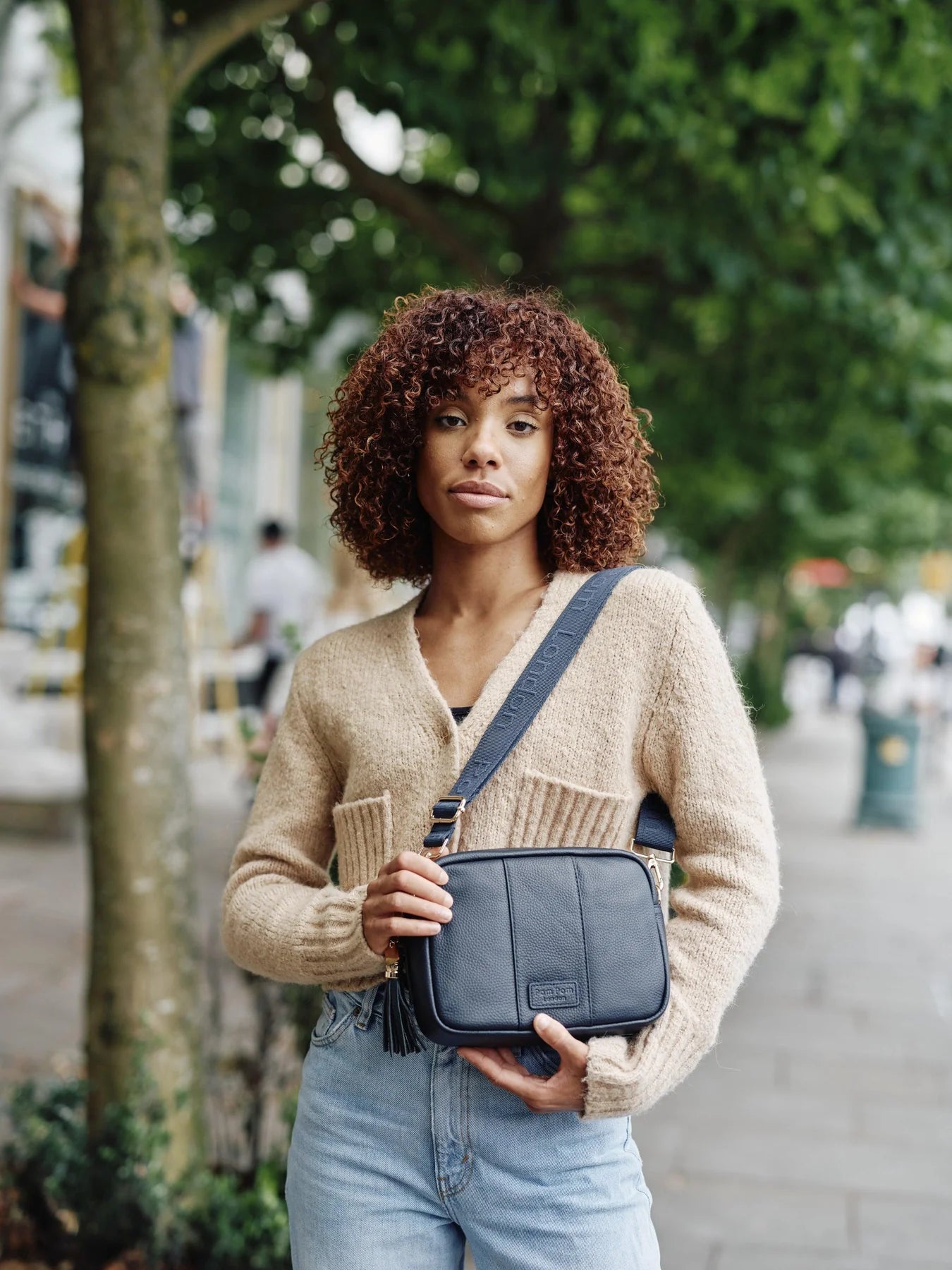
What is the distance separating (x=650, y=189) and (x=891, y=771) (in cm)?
742

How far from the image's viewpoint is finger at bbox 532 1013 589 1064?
5.45 feet

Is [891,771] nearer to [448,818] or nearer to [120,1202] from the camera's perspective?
[120,1202]

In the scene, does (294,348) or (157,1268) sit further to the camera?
(294,348)

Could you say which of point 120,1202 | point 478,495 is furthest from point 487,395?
point 120,1202

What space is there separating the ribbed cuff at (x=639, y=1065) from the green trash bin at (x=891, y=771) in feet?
36.5

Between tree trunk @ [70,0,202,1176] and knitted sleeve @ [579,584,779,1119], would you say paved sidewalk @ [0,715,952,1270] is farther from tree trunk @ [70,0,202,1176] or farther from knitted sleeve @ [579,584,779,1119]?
knitted sleeve @ [579,584,779,1119]

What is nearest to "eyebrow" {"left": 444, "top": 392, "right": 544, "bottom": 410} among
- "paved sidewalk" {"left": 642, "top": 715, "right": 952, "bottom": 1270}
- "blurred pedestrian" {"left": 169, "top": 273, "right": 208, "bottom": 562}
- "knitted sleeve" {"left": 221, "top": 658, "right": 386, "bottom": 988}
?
"knitted sleeve" {"left": 221, "top": 658, "right": 386, "bottom": 988}

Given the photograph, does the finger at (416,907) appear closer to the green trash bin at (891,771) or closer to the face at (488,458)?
the face at (488,458)

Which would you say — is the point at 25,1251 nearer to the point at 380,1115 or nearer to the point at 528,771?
the point at 380,1115

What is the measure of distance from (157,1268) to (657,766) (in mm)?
2113

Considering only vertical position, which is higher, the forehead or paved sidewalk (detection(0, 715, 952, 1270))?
the forehead

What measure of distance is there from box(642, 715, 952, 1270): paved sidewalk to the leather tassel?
100 centimetres

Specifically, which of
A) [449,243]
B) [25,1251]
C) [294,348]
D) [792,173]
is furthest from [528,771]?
[294,348]

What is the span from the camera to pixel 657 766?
6.01ft
